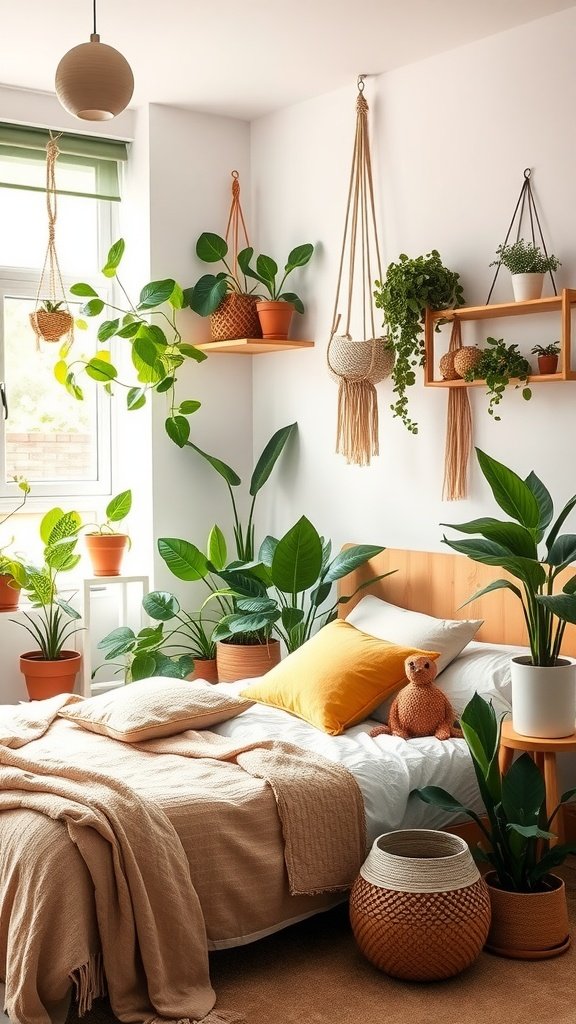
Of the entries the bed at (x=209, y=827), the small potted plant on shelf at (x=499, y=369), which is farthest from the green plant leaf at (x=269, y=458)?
the bed at (x=209, y=827)

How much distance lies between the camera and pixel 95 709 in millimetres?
3443

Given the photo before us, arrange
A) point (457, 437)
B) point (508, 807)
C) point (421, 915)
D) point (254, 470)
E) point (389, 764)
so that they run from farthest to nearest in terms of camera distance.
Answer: point (254, 470), point (457, 437), point (389, 764), point (508, 807), point (421, 915)

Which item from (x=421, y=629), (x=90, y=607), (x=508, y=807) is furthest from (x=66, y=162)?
(x=508, y=807)

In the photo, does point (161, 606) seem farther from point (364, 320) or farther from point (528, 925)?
point (528, 925)

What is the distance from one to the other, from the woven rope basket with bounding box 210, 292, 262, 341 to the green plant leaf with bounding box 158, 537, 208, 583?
91cm

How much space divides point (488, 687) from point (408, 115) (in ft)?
7.16

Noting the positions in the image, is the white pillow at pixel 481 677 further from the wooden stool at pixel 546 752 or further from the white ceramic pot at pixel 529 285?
the white ceramic pot at pixel 529 285

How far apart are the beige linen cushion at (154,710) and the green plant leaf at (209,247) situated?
2.03 meters

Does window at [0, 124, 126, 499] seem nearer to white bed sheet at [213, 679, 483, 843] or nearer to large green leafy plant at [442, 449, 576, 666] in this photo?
white bed sheet at [213, 679, 483, 843]

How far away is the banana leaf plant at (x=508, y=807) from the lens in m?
2.90

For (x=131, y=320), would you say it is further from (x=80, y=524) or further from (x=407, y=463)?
(x=407, y=463)

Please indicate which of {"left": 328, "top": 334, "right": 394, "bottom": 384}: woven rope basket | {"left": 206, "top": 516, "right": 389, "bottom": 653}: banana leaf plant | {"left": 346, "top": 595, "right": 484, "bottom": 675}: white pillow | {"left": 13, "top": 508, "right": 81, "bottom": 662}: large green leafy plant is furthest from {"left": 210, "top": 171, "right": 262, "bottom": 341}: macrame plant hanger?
{"left": 346, "top": 595, "right": 484, "bottom": 675}: white pillow

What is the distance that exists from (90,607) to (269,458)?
3.27ft

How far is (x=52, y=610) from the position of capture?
180 inches
